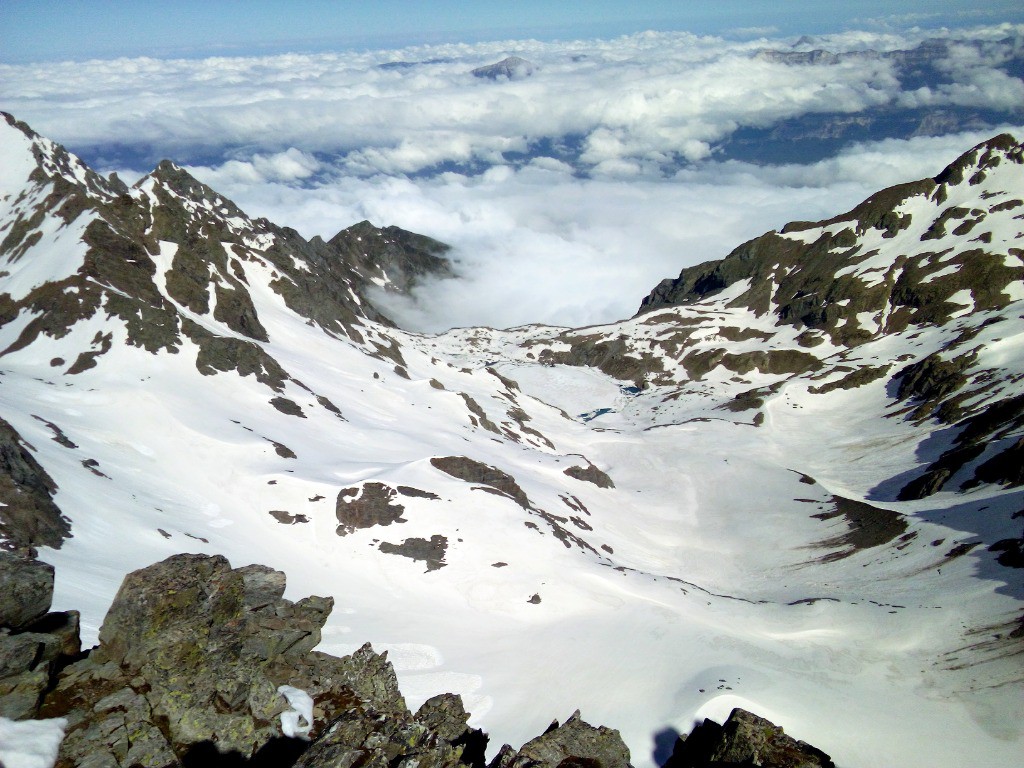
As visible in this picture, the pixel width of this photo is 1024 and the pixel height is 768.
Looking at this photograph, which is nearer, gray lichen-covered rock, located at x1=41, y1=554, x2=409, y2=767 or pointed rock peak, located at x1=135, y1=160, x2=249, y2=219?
gray lichen-covered rock, located at x1=41, y1=554, x2=409, y2=767

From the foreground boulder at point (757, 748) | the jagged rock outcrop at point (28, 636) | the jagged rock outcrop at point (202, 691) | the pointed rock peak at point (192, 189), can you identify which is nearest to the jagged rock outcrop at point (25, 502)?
the jagged rock outcrop at point (28, 636)

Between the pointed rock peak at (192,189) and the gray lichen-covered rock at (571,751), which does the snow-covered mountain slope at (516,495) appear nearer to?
the pointed rock peak at (192,189)

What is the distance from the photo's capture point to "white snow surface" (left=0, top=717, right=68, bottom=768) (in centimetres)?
1221

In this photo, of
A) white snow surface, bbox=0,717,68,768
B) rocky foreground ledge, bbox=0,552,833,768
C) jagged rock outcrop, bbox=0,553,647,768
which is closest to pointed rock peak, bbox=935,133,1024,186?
rocky foreground ledge, bbox=0,552,833,768

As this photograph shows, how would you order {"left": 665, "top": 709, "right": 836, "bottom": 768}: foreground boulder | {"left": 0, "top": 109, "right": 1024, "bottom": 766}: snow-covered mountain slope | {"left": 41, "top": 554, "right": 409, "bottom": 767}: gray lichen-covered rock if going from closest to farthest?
{"left": 41, "top": 554, "right": 409, "bottom": 767}: gray lichen-covered rock, {"left": 665, "top": 709, "right": 836, "bottom": 768}: foreground boulder, {"left": 0, "top": 109, "right": 1024, "bottom": 766}: snow-covered mountain slope

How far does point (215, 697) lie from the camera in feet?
49.9

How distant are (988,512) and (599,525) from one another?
1623 inches

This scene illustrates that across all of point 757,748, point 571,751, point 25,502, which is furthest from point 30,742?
point 25,502

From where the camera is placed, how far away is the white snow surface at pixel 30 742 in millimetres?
12211

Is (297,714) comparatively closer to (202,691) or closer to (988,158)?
(202,691)

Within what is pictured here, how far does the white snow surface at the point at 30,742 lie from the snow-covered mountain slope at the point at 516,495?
2208cm

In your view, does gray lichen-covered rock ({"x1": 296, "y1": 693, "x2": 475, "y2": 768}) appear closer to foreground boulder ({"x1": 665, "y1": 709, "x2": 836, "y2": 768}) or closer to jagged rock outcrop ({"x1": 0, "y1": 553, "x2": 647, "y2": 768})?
jagged rock outcrop ({"x1": 0, "y1": 553, "x2": 647, "y2": 768})

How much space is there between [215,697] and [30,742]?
359 centimetres

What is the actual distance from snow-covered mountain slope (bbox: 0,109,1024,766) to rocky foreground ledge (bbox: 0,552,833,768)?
19000 millimetres
